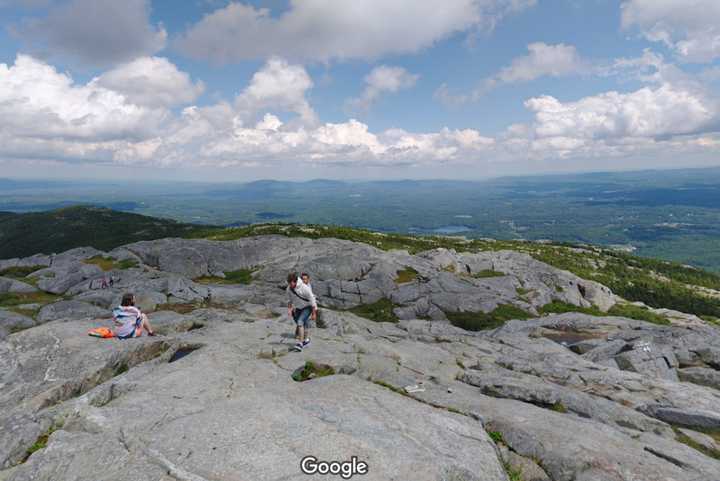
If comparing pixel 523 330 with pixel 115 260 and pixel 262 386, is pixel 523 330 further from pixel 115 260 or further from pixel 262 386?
pixel 115 260

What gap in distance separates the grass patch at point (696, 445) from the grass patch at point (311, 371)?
54.5ft

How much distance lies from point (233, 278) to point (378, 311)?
98.1ft

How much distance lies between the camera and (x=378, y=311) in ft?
182

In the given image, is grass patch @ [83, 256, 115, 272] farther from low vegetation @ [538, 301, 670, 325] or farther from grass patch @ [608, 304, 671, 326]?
grass patch @ [608, 304, 671, 326]

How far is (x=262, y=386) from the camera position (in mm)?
15055

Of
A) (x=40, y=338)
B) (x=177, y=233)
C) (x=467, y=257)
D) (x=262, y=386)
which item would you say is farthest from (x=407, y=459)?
(x=177, y=233)

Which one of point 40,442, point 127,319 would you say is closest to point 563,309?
point 127,319

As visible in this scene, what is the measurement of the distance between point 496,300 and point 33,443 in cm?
5661

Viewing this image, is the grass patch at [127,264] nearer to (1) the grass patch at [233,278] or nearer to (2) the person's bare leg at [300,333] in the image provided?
(1) the grass patch at [233,278]

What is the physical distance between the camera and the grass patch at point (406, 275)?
65.4 meters

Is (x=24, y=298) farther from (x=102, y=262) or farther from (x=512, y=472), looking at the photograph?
(x=512, y=472)

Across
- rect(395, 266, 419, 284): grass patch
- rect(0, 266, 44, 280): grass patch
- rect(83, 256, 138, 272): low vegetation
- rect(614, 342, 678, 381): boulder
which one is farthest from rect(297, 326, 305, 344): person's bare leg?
rect(0, 266, 44, 280): grass patch

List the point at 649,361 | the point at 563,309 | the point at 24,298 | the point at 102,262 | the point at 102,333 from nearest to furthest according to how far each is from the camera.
→ the point at 102,333
the point at 649,361
the point at 24,298
the point at 563,309
the point at 102,262

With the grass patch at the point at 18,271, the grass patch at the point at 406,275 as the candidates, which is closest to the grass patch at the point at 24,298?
the grass patch at the point at 18,271
